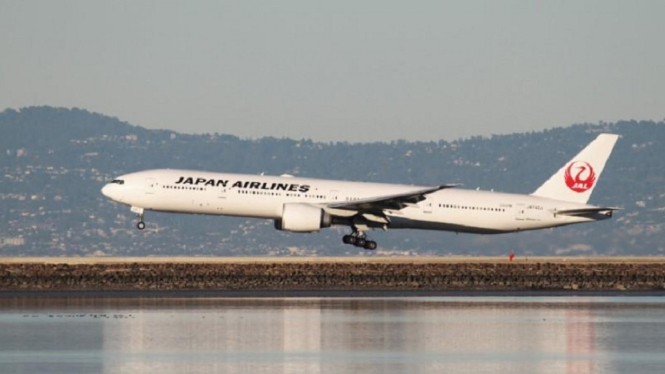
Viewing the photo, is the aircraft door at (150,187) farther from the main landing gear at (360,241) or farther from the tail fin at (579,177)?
the tail fin at (579,177)

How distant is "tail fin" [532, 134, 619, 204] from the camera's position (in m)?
72.3

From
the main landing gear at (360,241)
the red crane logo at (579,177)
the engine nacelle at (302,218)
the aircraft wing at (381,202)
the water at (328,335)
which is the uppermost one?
the red crane logo at (579,177)

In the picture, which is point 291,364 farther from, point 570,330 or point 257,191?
point 257,191

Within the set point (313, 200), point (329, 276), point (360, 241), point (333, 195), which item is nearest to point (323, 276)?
point (329, 276)

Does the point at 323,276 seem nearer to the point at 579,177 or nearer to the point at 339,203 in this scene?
the point at 339,203

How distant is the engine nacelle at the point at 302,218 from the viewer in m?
64.7

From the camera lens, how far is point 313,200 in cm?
6656

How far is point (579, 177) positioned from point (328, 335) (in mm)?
41601

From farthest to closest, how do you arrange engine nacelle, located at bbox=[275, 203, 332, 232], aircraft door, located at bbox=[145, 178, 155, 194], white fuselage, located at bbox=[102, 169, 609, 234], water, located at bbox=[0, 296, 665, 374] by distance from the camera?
1. aircraft door, located at bbox=[145, 178, 155, 194]
2. white fuselage, located at bbox=[102, 169, 609, 234]
3. engine nacelle, located at bbox=[275, 203, 332, 232]
4. water, located at bbox=[0, 296, 665, 374]

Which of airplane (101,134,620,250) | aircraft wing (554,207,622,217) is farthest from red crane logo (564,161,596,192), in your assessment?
aircraft wing (554,207,622,217)

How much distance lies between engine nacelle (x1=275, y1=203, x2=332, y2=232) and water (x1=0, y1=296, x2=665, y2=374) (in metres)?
20.8

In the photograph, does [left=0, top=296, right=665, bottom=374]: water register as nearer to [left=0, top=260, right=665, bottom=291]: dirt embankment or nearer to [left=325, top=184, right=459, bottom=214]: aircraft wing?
[left=0, top=260, right=665, bottom=291]: dirt embankment

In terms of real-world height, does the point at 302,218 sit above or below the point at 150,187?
below

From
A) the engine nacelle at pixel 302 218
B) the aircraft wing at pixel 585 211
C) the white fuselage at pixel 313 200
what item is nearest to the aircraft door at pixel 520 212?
the white fuselage at pixel 313 200
